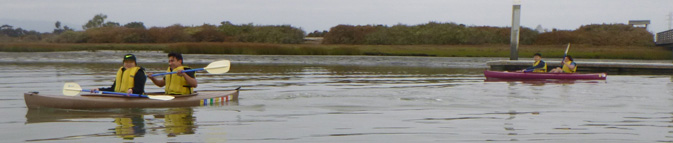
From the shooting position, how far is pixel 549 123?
10461 mm

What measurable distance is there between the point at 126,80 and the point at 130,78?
0.12 metres

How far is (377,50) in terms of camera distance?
45.0 metres

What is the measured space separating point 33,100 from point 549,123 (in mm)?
7391

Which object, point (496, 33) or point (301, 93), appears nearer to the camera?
point (301, 93)

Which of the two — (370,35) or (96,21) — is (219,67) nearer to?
(370,35)

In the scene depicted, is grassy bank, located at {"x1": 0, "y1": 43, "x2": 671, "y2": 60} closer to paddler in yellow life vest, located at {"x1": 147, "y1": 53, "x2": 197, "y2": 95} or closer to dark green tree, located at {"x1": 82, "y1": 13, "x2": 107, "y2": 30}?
dark green tree, located at {"x1": 82, "y1": 13, "x2": 107, "y2": 30}

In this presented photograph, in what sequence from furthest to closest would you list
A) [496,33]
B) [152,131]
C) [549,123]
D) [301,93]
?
1. [496,33]
2. [301,93]
3. [549,123]
4. [152,131]

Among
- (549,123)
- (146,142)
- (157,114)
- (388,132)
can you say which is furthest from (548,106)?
(146,142)

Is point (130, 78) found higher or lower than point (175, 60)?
lower

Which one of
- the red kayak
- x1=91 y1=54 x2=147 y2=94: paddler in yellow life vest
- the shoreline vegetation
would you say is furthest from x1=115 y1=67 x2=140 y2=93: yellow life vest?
the shoreline vegetation

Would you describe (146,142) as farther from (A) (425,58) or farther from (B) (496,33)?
(B) (496,33)

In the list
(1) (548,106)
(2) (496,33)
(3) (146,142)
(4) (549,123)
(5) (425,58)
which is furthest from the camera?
(2) (496,33)

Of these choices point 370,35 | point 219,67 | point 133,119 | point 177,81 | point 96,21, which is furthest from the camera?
point 96,21

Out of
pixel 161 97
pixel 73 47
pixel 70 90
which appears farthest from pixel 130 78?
pixel 73 47
